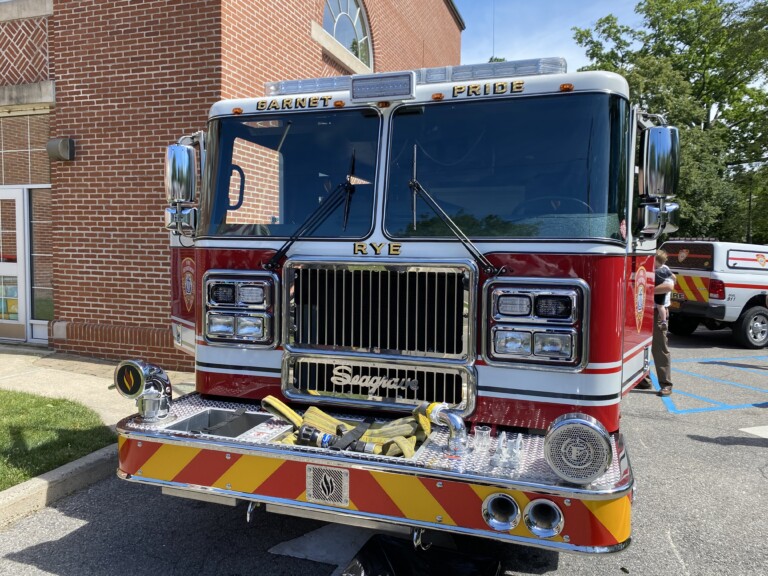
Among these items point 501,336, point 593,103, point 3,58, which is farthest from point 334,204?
point 3,58

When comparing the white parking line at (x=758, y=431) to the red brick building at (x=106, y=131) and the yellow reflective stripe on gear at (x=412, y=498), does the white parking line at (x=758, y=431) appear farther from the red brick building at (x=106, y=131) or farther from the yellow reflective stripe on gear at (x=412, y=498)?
the red brick building at (x=106, y=131)

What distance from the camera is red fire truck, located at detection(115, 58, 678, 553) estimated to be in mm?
2570

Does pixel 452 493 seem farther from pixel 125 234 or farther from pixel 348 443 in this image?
pixel 125 234

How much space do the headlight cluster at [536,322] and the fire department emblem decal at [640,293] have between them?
3.47ft

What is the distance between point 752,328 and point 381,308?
442 inches

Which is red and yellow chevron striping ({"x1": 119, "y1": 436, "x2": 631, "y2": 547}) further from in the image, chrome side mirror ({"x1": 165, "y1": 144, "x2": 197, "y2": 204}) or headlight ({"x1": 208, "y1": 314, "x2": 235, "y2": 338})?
chrome side mirror ({"x1": 165, "y1": 144, "x2": 197, "y2": 204})

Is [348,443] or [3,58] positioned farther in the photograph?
[3,58]

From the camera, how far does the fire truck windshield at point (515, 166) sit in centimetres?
293

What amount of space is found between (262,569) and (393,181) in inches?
85.7

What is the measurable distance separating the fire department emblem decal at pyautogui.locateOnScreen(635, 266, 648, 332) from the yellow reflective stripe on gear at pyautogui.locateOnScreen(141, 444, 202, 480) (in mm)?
2688

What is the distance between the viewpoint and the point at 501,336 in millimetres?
2977

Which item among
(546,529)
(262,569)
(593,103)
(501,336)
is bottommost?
(262,569)

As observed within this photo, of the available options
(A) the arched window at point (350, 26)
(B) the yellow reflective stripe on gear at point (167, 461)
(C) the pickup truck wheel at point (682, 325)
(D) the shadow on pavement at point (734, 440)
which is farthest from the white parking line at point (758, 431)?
(A) the arched window at point (350, 26)

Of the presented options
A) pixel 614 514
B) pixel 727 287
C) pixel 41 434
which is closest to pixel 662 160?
pixel 614 514
